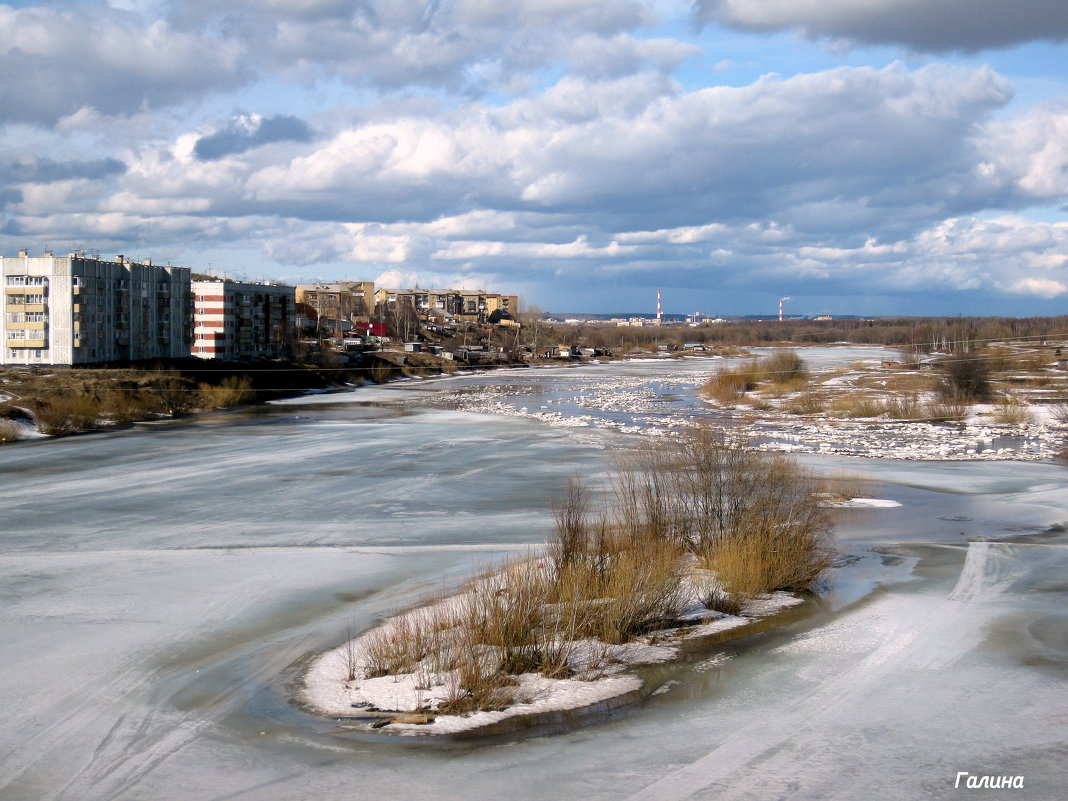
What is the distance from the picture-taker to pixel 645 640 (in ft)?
43.3

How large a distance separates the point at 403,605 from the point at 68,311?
55.8 meters

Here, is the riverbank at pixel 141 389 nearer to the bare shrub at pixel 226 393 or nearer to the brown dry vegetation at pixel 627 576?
the bare shrub at pixel 226 393

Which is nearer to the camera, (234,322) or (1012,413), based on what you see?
(1012,413)

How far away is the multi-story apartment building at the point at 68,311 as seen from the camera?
205 ft

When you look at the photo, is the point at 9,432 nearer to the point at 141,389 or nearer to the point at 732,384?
the point at 141,389

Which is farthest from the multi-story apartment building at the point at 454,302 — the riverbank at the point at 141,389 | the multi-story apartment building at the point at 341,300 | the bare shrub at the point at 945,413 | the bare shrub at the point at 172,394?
the bare shrub at the point at 945,413

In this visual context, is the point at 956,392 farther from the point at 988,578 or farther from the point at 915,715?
the point at 915,715

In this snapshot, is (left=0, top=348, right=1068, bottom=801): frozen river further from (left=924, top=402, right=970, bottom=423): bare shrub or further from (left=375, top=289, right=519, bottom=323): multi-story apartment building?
(left=375, top=289, right=519, bottom=323): multi-story apartment building

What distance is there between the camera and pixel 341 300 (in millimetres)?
151500

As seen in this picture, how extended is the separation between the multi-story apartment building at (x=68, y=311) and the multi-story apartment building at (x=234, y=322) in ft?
45.1

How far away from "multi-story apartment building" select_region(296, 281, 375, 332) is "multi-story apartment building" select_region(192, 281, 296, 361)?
120 feet

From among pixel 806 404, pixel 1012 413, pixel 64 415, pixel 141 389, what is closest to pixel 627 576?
pixel 64 415

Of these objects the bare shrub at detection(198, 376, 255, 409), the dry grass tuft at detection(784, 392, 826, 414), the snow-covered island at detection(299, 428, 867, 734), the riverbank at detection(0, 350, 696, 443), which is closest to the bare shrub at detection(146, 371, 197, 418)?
the riverbank at detection(0, 350, 696, 443)

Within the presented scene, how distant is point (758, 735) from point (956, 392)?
51.9 metres
